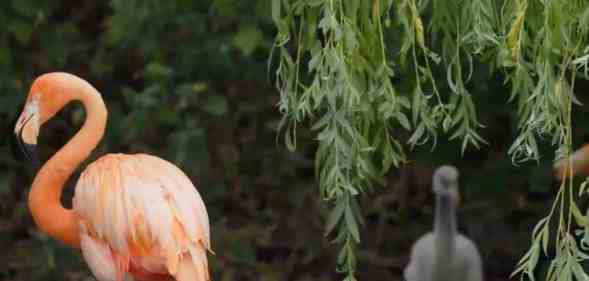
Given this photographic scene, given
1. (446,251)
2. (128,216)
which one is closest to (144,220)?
(128,216)

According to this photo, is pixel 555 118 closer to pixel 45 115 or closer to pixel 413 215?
pixel 45 115

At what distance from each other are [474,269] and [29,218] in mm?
2399

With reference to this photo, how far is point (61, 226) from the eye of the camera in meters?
4.05

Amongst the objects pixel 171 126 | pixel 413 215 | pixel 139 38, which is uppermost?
pixel 139 38

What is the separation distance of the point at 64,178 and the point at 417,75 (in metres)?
1.29

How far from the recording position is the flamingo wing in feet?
12.4

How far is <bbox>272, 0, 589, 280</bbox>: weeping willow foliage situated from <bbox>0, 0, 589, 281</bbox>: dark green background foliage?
6.84 feet

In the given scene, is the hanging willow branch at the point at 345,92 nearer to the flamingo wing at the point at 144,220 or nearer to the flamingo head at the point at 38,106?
the flamingo wing at the point at 144,220

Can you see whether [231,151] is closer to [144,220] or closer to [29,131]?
[29,131]

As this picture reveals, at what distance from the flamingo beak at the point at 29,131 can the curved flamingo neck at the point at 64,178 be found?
3.2 inches

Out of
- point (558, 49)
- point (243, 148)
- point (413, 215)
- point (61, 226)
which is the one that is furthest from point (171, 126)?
point (558, 49)

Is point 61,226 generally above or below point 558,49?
below

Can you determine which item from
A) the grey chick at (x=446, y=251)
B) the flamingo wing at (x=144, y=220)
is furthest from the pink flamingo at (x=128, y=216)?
the grey chick at (x=446, y=251)

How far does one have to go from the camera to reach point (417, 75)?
342cm
